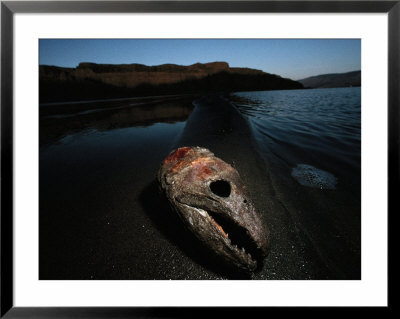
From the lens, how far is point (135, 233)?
2008 mm

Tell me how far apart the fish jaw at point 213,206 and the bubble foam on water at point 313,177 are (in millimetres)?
2131

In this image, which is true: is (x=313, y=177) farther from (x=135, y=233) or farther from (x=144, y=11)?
(x=144, y=11)

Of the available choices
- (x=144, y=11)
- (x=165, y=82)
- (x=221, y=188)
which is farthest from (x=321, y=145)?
(x=165, y=82)

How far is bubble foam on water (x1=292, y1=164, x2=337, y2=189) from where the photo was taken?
120 inches

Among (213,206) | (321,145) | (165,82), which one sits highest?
(165,82)

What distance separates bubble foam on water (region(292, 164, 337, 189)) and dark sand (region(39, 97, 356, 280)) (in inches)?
23.6

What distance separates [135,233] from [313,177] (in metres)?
3.23

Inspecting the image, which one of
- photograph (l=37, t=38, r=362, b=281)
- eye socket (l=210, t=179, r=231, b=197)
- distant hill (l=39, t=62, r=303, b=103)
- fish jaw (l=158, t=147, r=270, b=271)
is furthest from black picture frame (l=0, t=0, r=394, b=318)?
distant hill (l=39, t=62, r=303, b=103)

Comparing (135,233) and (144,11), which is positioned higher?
(144,11)

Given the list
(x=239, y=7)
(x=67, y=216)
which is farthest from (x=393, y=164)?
(x=67, y=216)

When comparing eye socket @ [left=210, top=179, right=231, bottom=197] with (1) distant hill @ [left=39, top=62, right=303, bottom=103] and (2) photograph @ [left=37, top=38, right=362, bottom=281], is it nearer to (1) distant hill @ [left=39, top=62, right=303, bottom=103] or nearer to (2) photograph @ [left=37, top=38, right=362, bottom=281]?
(2) photograph @ [left=37, top=38, right=362, bottom=281]

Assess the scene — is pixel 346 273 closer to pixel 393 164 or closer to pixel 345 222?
pixel 345 222

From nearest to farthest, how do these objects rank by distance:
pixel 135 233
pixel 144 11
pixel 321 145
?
pixel 144 11 < pixel 135 233 < pixel 321 145

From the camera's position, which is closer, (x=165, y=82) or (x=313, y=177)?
(x=313, y=177)
